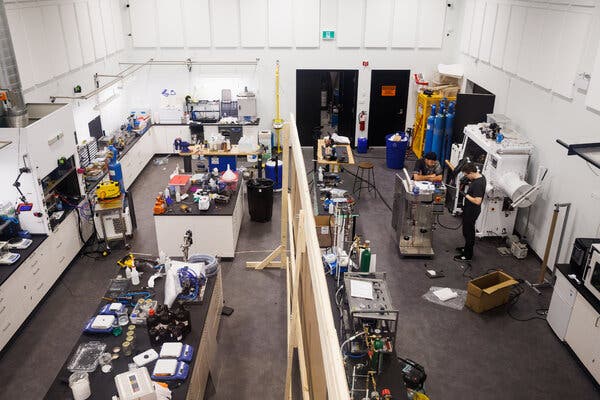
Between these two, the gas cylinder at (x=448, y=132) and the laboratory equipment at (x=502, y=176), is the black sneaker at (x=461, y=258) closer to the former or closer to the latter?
the laboratory equipment at (x=502, y=176)

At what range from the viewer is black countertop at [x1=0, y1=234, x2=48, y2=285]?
5867mm

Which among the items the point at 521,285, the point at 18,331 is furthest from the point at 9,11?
the point at 521,285

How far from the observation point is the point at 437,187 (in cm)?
810

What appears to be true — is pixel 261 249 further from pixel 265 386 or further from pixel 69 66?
pixel 69 66

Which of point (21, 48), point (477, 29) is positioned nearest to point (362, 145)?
point (477, 29)

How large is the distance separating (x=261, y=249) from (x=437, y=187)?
3259 millimetres

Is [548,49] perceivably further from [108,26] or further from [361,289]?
[108,26]

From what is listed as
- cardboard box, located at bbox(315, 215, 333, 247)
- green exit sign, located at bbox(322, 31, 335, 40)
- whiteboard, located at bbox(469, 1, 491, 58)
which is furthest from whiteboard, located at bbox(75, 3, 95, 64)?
whiteboard, located at bbox(469, 1, 491, 58)

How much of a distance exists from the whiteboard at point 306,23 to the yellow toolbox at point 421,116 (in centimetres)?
310

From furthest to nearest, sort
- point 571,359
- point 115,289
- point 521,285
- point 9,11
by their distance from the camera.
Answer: point 521,285 < point 9,11 < point 571,359 < point 115,289

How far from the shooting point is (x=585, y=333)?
5633 mm

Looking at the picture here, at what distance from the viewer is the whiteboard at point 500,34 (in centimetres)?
926

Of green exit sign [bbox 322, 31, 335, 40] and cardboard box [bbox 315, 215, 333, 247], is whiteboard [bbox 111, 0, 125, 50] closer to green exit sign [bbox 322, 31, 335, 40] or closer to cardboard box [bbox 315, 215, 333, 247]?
green exit sign [bbox 322, 31, 335, 40]

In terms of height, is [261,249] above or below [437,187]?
below
